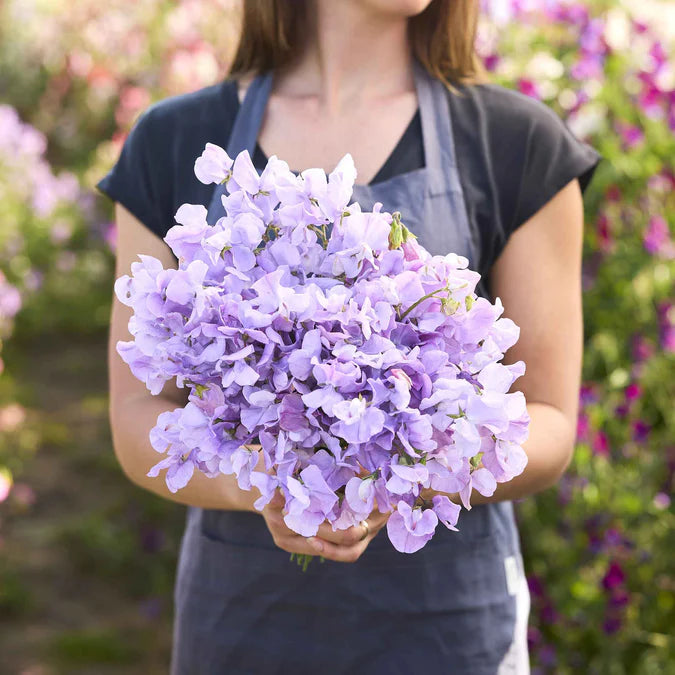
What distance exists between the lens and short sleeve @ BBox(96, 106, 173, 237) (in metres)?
1.57

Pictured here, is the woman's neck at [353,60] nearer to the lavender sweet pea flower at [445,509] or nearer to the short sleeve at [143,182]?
the short sleeve at [143,182]

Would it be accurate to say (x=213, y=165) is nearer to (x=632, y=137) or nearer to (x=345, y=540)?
(x=345, y=540)

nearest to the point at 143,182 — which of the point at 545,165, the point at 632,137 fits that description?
the point at 545,165

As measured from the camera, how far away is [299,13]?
66.8 inches

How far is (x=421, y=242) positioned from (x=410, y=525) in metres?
0.58

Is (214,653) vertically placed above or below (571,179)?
below

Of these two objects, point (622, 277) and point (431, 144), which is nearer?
point (431, 144)

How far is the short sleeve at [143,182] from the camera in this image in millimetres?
1567

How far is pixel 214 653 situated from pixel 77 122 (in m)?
5.91

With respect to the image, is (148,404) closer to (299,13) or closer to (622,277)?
(299,13)

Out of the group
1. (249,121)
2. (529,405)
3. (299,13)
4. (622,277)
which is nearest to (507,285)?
(529,405)

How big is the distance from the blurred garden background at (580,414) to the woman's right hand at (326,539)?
A: 111 centimetres

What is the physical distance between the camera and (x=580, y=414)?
2613 millimetres

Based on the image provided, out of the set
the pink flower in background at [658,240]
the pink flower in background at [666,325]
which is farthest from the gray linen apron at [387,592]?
the pink flower in background at [658,240]
